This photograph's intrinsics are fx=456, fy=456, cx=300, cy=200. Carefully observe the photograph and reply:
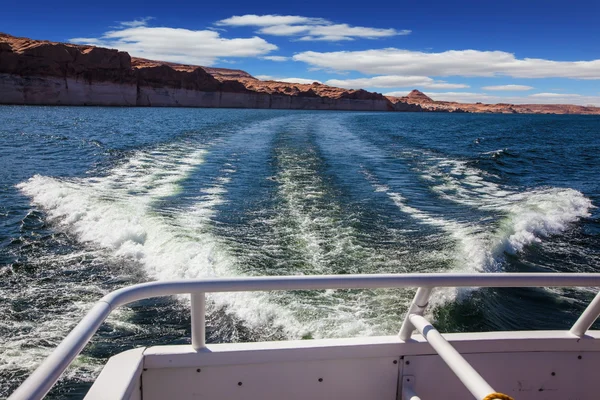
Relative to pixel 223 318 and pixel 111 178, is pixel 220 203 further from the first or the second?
pixel 223 318

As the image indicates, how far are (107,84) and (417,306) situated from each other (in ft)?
327

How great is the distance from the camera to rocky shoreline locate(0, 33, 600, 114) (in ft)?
243

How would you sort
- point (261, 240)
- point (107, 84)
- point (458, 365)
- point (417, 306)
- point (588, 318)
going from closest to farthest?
point (458, 365) → point (417, 306) → point (588, 318) → point (261, 240) → point (107, 84)

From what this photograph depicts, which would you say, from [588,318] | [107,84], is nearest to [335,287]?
[588,318]

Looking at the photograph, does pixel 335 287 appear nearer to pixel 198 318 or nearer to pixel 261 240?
pixel 198 318

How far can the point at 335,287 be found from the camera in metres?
2.17

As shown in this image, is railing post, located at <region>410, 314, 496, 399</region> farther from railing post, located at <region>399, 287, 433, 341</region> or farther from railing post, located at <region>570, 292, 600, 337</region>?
railing post, located at <region>570, 292, 600, 337</region>

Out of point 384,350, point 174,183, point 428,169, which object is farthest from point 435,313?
point 428,169

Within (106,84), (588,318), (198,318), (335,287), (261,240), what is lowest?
(261,240)

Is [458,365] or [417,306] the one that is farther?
[417,306]

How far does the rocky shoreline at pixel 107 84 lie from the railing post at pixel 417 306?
8365cm

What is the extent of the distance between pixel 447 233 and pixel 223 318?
222 inches

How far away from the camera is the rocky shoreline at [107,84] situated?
74062 mm

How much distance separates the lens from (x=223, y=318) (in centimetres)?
596
